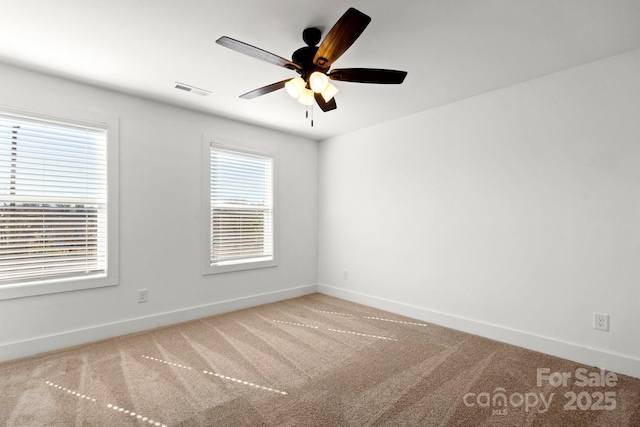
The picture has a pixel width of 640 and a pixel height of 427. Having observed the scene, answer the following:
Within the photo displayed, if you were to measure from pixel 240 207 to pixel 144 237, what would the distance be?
1.21 m

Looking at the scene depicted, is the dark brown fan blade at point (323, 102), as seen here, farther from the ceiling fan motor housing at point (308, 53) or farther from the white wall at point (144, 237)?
the white wall at point (144, 237)

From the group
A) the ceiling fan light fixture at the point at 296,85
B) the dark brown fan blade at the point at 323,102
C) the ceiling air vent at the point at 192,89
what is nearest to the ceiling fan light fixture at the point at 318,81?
the ceiling fan light fixture at the point at 296,85

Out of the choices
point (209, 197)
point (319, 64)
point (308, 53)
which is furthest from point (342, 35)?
point (209, 197)

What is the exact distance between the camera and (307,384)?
226cm

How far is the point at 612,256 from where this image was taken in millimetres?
2482

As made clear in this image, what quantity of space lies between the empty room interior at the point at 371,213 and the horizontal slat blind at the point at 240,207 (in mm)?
48

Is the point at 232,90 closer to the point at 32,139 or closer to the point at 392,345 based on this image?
the point at 32,139

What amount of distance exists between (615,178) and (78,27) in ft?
13.5

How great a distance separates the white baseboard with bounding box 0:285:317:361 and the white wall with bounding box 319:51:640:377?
1.57m

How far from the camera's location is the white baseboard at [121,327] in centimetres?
265

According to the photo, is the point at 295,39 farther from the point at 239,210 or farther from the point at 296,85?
the point at 239,210

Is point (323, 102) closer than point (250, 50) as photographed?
No

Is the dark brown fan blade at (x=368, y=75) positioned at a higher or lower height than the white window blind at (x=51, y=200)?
higher

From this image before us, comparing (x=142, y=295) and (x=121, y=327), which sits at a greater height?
(x=142, y=295)
